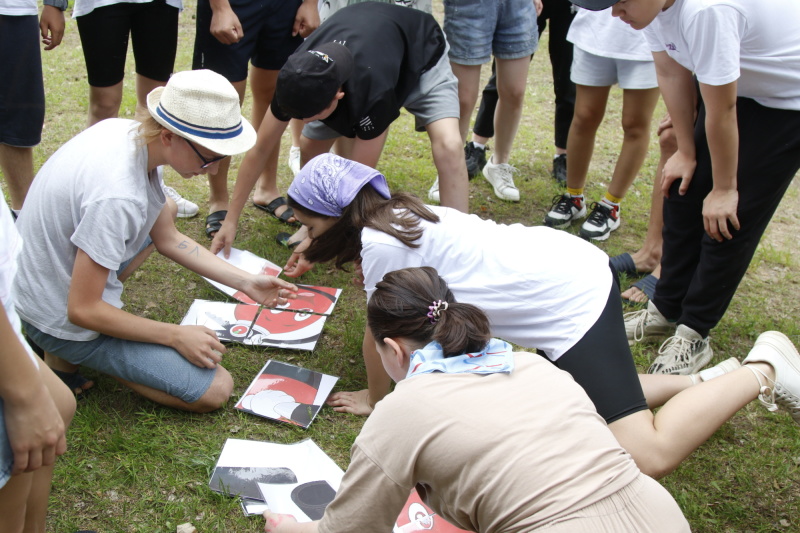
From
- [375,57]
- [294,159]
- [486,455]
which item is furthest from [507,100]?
[486,455]

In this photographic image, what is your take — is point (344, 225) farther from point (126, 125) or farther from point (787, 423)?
point (787, 423)

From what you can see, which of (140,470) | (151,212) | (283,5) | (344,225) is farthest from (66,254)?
(283,5)

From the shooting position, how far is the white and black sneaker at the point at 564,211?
408 cm

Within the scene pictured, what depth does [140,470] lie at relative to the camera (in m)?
2.32

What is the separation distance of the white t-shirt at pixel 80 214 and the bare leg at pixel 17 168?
1.13 meters

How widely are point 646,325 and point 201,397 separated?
193 cm

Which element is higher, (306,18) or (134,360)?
(306,18)

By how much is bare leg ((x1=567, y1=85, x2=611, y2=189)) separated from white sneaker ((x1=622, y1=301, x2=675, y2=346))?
1.14m

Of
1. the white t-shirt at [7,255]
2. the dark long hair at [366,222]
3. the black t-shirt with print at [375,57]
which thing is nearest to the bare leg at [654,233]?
the black t-shirt with print at [375,57]

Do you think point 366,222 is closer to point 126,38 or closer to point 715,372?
point 715,372

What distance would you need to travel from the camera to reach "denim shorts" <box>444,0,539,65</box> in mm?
3703

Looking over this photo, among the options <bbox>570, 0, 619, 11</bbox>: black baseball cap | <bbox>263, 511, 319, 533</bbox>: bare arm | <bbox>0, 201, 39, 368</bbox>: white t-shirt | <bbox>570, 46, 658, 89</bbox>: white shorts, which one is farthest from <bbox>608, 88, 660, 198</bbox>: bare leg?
<bbox>0, 201, 39, 368</bbox>: white t-shirt

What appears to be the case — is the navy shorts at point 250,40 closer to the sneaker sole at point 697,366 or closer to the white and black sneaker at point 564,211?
the white and black sneaker at point 564,211

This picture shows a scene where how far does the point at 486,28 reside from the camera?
3.73 m
